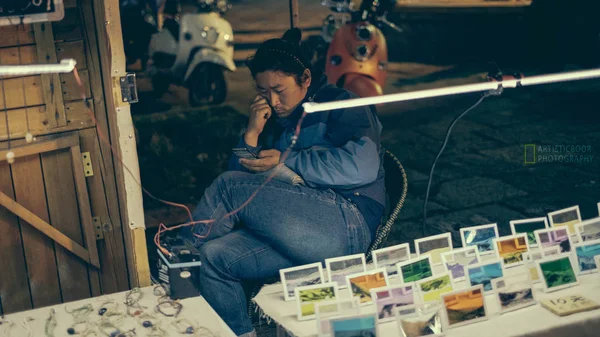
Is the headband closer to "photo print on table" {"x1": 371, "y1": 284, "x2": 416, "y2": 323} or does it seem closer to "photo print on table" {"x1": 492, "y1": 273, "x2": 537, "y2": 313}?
"photo print on table" {"x1": 371, "y1": 284, "x2": 416, "y2": 323}

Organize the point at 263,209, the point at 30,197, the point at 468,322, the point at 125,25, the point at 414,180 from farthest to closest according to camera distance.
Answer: the point at 125,25
the point at 414,180
the point at 30,197
the point at 263,209
the point at 468,322

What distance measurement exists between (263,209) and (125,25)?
631 cm

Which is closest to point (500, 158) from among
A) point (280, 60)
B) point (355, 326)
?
point (280, 60)

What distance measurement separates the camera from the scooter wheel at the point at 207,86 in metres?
9.52

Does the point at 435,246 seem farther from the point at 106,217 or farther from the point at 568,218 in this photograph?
the point at 106,217

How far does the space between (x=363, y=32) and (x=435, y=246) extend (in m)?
4.76

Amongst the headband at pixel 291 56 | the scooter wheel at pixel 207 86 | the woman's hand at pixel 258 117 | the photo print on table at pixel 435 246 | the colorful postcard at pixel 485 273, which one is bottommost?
the colorful postcard at pixel 485 273

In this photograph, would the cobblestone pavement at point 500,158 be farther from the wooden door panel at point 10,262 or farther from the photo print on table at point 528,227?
the wooden door panel at point 10,262

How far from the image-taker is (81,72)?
4148mm

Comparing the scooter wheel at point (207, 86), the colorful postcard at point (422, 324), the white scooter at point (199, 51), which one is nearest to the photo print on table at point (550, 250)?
the colorful postcard at point (422, 324)

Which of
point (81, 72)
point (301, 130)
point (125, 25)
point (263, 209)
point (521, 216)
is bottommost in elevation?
point (521, 216)

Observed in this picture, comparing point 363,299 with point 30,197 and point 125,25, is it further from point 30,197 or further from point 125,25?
point 125,25

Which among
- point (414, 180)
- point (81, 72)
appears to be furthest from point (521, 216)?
point (81, 72)

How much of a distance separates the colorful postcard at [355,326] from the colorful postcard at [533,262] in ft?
2.76
